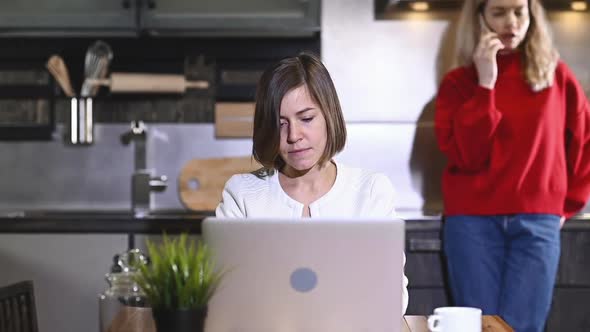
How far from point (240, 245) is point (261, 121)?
2.05 feet

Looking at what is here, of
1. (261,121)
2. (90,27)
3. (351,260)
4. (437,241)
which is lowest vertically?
(437,241)

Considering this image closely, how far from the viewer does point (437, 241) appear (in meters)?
3.30

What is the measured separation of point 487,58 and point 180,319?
190 centimetres

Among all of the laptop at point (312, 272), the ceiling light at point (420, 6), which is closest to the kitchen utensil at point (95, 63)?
the ceiling light at point (420, 6)

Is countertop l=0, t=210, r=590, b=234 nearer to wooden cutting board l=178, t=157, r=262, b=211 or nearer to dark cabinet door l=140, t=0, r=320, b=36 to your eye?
wooden cutting board l=178, t=157, r=262, b=211

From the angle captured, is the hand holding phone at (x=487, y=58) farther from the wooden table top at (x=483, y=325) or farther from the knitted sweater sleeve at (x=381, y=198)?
the wooden table top at (x=483, y=325)

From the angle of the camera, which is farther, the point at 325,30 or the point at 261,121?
the point at 325,30

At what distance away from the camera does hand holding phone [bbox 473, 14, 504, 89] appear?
3127 millimetres

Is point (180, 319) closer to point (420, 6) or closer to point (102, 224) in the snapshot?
point (102, 224)

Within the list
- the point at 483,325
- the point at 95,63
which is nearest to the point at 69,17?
the point at 95,63

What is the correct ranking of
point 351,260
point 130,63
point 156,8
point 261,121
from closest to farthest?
1. point 351,260
2. point 261,121
3. point 156,8
4. point 130,63

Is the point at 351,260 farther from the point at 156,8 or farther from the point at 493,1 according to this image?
the point at 156,8

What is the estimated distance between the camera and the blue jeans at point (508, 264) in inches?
123

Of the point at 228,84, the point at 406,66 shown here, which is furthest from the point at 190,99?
the point at 406,66
